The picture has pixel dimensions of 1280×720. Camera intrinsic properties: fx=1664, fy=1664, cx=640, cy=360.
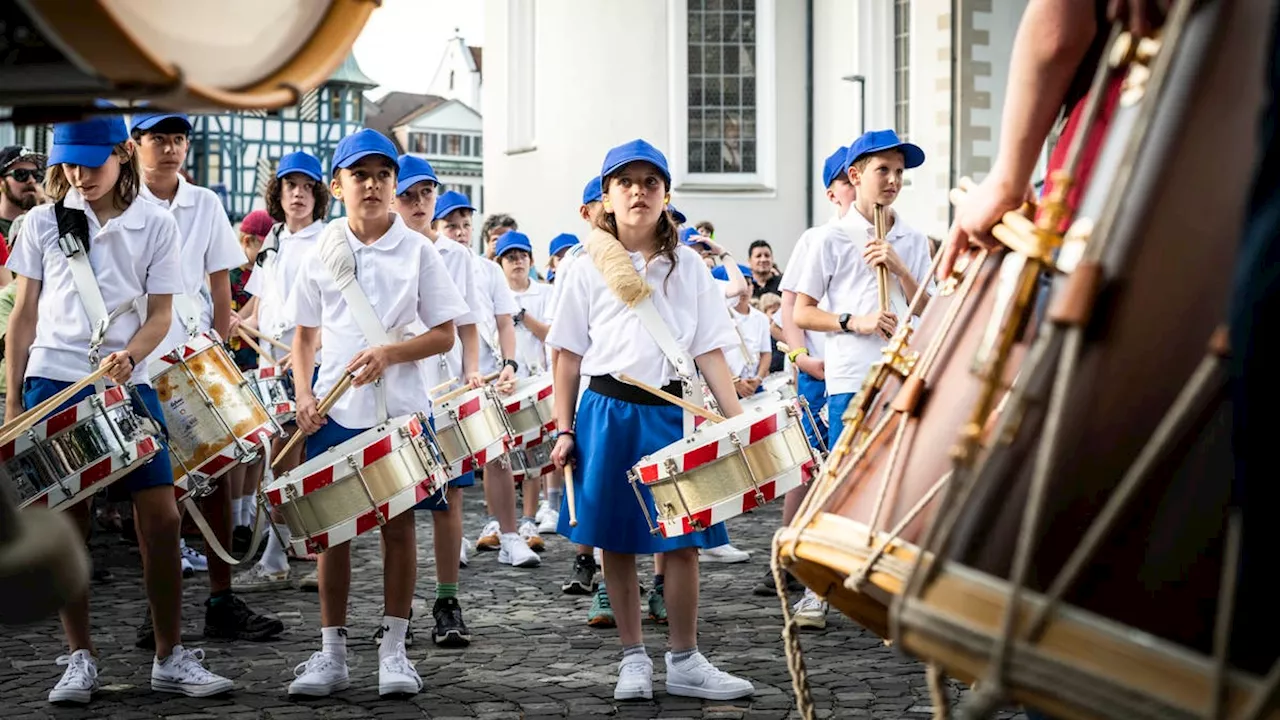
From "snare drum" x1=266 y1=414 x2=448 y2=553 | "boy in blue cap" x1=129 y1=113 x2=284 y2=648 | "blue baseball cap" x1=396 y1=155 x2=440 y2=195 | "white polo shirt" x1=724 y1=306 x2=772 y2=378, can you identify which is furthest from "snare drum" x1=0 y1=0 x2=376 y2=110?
"white polo shirt" x1=724 y1=306 x2=772 y2=378

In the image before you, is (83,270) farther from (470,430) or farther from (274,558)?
(274,558)

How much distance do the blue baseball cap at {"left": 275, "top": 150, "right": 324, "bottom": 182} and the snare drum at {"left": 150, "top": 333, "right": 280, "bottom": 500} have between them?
3.45 meters

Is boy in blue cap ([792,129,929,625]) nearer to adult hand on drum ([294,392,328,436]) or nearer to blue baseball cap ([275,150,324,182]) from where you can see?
adult hand on drum ([294,392,328,436])

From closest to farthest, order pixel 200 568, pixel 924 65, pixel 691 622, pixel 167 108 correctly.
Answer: pixel 167 108, pixel 691 622, pixel 200 568, pixel 924 65

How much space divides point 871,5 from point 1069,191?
2479cm

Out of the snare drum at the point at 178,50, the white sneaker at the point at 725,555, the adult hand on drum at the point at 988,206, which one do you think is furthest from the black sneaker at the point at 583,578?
the snare drum at the point at 178,50

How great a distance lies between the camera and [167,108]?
1732 millimetres

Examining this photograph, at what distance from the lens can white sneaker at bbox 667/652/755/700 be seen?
604cm

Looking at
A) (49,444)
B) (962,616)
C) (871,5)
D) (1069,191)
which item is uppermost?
(871,5)

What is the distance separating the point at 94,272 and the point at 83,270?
0.23 feet

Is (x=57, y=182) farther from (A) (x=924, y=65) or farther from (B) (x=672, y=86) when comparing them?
(B) (x=672, y=86)

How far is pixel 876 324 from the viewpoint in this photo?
7773 mm

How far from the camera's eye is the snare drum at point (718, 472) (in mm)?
5785

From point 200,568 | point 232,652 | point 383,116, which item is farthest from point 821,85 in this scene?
point 383,116
